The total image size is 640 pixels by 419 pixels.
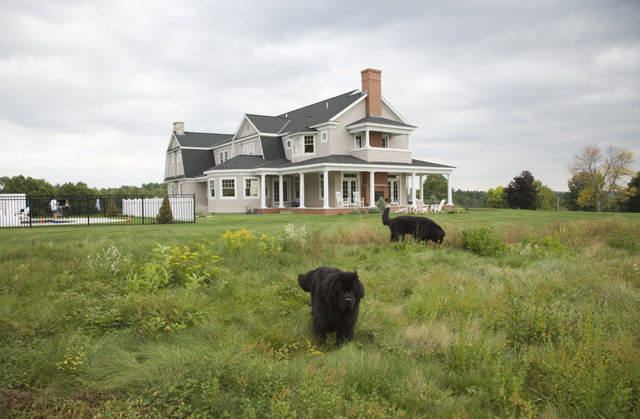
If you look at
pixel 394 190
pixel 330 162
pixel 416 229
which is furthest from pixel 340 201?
pixel 416 229

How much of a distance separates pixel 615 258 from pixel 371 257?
627 centimetres

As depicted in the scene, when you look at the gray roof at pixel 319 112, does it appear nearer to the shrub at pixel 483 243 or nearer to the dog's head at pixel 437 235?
the dog's head at pixel 437 235

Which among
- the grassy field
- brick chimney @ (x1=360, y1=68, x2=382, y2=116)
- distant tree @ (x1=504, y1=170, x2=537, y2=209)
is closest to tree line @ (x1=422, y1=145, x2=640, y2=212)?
distant tree @ (x1=504, y1=170, x2=537, y2=209)

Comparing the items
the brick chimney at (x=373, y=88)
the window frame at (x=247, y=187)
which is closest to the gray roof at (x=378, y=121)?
the brick chimney at (x=373, y=88)

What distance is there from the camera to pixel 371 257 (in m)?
9.92

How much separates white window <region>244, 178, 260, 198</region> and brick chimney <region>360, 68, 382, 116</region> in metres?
10.4

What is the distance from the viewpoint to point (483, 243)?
11.0 metres

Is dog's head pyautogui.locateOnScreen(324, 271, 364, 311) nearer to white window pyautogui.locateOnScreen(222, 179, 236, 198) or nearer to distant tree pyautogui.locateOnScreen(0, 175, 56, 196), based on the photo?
white window pyautogui.locateOnScreen(222, 179, 236, 198)

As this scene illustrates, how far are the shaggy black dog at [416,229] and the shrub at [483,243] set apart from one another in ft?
2.68

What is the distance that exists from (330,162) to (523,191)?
3203 cm

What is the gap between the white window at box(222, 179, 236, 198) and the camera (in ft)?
99.3

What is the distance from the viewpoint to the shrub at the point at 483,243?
1087cm

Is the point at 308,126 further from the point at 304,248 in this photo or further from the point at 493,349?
the point at 493,349

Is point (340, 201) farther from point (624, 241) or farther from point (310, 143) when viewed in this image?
point (624, 241)
